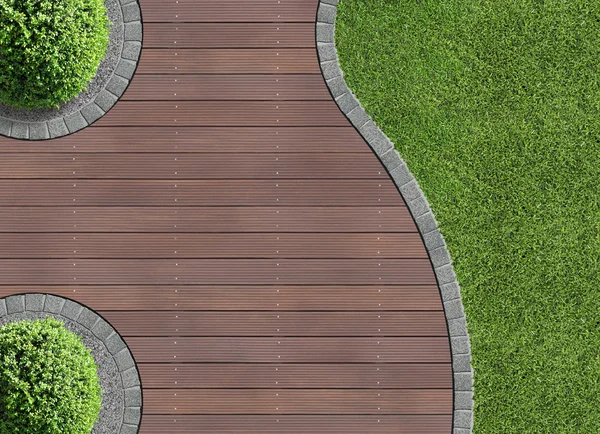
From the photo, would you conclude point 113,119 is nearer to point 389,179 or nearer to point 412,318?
point 389,179

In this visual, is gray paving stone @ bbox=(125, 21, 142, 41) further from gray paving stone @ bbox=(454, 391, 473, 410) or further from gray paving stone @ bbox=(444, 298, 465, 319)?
gray paving stone @ bbox=(454, 391, 473, 410)

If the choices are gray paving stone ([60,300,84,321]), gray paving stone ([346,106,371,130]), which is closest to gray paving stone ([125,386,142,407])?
gray paving stone ([60,300,84,321])

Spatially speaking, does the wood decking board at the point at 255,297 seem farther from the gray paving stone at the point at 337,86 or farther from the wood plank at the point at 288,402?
the gray paving stone at the point at 337,86

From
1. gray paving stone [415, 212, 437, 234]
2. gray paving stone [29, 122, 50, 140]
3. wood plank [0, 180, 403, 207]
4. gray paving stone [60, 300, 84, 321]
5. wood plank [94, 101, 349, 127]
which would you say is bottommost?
gray paving stone [60, 300, 84, 321]

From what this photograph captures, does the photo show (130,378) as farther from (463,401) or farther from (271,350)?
(463,401)

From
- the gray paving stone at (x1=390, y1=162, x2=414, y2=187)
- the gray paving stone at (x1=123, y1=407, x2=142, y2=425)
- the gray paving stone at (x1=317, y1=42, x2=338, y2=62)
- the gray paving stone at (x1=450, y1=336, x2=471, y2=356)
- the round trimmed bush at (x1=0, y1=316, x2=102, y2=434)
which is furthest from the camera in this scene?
the gray paving stone at (x1=317, y1=42, x2=338, y2=62)

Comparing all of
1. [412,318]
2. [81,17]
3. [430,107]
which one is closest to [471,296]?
[412,318]

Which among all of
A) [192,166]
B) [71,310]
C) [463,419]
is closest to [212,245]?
[192,166]
